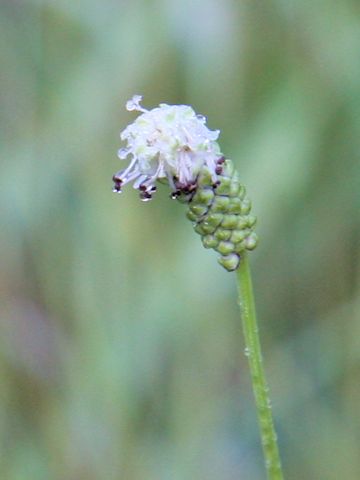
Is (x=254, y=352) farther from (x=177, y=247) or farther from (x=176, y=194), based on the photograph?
(x=177, y=247)

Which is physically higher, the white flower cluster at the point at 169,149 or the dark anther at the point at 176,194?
the white flower cluster at the point at 169,149

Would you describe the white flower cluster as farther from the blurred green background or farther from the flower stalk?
the blurred green background

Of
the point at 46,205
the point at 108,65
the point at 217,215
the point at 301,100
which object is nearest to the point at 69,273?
the point at 46,205

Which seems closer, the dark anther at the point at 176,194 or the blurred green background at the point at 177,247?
the dark anther at the point at 176,194

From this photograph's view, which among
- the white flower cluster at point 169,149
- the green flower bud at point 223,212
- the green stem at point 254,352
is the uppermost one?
the white flower cluster at point 169,149

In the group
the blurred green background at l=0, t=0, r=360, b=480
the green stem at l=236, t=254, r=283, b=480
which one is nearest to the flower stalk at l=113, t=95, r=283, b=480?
the green stem at l=236, t=254, r=283, b=480

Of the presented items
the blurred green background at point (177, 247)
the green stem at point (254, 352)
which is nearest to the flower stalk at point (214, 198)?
the green stem at point (254, 352)

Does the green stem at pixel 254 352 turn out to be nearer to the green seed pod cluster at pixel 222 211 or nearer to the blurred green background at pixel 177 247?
the green seed pod cluster at pixel 222 211
